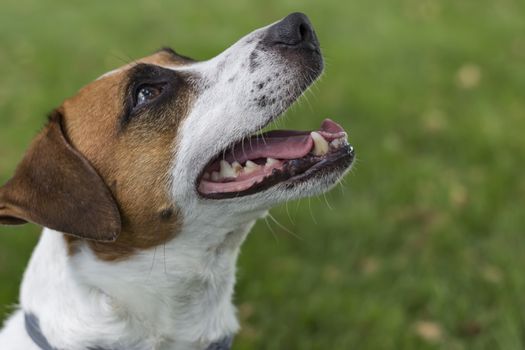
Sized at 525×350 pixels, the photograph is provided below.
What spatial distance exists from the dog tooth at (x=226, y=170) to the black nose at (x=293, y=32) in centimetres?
55

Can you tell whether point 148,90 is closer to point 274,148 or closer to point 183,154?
point 183,154

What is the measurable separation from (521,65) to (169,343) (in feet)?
20.8

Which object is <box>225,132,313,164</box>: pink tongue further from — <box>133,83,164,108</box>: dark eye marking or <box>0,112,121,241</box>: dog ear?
<box>0,112,121,241</box>: dog ear

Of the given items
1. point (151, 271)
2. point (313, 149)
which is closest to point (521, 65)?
point (313, 149)

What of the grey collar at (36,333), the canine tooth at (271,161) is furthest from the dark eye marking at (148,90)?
the grey collar at (36,333)

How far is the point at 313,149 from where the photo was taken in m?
3.02

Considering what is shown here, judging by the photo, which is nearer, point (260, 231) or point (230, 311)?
point (230, 311)

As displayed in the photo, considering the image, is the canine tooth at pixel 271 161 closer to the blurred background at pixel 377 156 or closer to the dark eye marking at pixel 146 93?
the dark eye marking at pixel 146 93

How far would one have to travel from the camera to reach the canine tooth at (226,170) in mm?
3021

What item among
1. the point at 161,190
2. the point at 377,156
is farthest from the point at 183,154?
the point at 377,156

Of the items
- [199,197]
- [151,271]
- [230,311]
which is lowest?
[230,311]

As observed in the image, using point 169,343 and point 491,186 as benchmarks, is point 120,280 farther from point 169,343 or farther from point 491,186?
point 491,186

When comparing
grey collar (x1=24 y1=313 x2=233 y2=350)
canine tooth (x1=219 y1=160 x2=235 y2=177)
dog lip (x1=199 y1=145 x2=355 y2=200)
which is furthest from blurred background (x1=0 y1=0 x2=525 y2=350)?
dog lip (x1=199 y1=145 x2=355 y2=200)

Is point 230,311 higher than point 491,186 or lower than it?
higher
